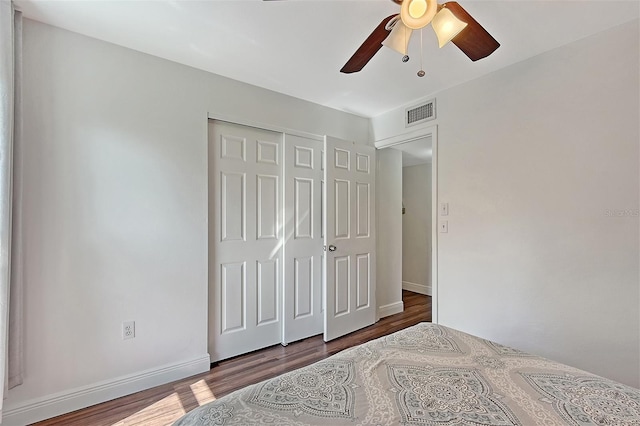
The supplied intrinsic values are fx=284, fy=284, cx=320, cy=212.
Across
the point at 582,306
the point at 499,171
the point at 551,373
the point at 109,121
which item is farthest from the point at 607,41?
the point at 109,121

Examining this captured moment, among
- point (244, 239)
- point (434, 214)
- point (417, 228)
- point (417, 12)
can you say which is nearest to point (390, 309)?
point (434, 214)

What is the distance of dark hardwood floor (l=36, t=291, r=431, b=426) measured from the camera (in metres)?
1.69

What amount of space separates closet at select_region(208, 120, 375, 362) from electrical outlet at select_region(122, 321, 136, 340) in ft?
1.75

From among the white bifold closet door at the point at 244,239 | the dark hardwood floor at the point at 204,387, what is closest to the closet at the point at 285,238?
the white bifold closet door at the point at 244,239

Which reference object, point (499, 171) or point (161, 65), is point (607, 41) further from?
point (161, 65)

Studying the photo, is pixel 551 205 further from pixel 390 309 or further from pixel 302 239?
pixel 390 309

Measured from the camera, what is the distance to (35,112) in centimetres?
167

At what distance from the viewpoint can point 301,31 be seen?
5.72 ft

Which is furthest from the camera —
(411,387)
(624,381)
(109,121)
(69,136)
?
(109,121)

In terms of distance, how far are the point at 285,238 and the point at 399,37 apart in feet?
6.05

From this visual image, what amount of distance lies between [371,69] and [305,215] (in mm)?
1403

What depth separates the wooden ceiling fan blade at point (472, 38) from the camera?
1188mm

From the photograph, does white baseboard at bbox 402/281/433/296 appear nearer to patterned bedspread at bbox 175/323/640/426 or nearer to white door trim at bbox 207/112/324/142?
white door trim at bbox 207/112/324/142

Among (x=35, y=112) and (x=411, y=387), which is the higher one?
(x=35, y=112)
